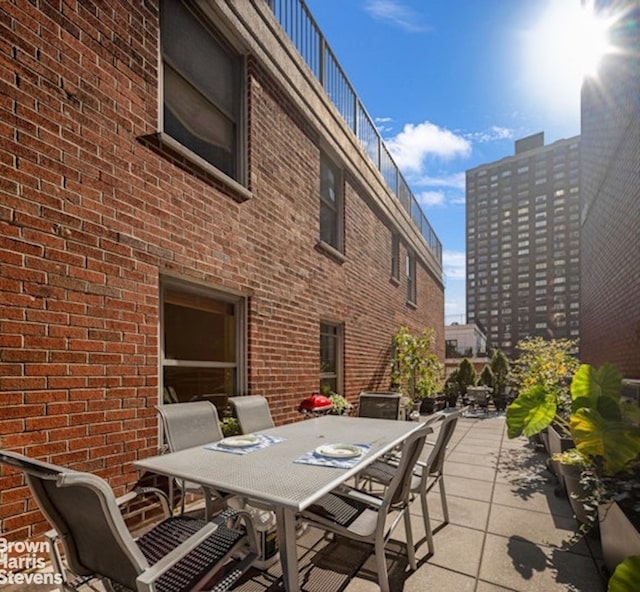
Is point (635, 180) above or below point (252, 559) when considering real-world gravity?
above

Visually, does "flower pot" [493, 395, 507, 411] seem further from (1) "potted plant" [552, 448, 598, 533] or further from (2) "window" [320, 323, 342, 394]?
(1) "potted plant" [552, 448, 598, 533]

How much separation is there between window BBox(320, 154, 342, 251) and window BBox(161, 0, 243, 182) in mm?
2301

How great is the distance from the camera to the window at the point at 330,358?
645cm

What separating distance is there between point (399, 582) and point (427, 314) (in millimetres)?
11770

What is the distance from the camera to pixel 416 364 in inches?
369

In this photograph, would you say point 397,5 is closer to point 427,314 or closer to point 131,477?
point 131,477

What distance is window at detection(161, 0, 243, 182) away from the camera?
3680mm

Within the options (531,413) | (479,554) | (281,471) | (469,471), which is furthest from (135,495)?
(469,471)

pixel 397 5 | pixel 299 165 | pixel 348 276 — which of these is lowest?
pixel 348 276

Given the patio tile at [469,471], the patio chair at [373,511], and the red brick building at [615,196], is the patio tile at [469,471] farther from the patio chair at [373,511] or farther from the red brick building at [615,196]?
the patio chair at [373,511]

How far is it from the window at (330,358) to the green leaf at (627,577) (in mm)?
4959

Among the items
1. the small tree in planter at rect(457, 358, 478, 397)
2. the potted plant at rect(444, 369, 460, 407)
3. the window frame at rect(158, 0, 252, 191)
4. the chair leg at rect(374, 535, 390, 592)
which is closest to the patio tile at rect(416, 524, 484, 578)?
the chair leg at rect(374, 535, 390, 592)

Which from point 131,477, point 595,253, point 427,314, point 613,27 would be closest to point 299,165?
point 131,477

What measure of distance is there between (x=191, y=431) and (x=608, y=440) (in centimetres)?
297
